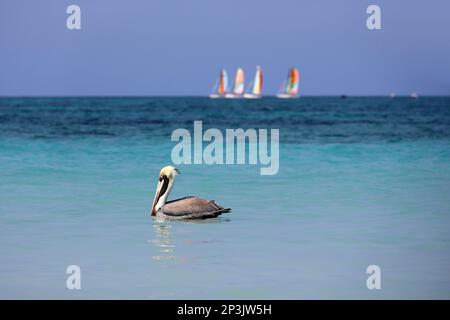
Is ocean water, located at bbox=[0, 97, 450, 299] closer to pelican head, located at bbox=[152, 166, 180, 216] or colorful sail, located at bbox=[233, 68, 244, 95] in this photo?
pelican head, located at bbox=[152, 166, 180, 216]

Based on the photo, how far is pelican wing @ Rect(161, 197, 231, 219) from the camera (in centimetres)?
1126

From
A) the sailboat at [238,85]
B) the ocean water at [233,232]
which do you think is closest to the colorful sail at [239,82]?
the sailboat at [238,85]

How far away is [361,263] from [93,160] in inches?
470

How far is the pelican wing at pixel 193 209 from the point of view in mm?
11258

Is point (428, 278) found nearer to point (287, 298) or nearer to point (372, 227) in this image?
point (287, 298)

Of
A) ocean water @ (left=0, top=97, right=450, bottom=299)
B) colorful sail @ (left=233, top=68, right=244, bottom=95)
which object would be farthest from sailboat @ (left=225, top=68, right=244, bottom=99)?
ocean water @ (left=0, top=97, right=450, bottom=299)

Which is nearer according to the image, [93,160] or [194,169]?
[194,169]

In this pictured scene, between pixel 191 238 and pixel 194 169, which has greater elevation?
pixel 194 169

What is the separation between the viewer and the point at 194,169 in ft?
57.2

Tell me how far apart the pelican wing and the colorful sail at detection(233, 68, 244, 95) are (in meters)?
91.7
